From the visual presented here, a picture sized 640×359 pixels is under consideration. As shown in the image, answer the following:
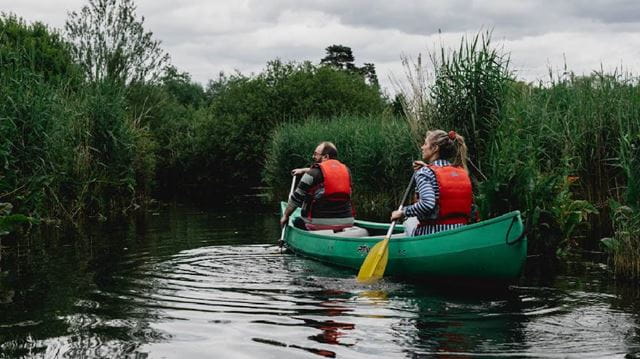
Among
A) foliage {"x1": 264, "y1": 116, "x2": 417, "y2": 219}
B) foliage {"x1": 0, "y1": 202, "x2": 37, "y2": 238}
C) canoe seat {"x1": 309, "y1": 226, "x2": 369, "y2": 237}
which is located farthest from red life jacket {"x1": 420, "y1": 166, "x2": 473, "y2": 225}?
foliage {"x1": 264, "y1": 116, "x2": 417, "y2": 219}

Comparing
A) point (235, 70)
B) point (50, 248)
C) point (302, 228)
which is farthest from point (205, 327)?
point (235, 70)

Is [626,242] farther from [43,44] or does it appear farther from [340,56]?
[340,56]

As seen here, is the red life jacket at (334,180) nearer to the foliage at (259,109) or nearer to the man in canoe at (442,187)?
the man in canoe at (442,187)

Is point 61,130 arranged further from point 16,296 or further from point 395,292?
point 395,292

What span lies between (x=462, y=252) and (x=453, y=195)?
627mm

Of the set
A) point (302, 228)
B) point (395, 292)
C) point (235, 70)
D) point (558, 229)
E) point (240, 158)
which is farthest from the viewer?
point (235, 70)

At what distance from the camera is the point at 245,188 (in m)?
31.5

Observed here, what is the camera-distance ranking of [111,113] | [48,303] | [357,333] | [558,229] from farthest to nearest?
[111,113], [558,229], [48,303], [357,333]

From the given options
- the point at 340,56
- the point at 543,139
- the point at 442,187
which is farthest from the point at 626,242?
the point at 340,56

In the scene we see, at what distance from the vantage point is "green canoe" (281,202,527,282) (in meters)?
7.15

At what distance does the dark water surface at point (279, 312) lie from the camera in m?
5.34

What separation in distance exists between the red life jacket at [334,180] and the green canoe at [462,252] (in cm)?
106

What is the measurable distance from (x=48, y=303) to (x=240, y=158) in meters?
23.8

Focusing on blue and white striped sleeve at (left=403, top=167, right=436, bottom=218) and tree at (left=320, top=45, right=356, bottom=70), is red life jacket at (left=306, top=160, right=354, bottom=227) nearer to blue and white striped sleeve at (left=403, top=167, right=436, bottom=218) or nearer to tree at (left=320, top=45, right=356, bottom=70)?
blue and white striped sleeve at (left=403, top=167, right=436, bottom=218)
